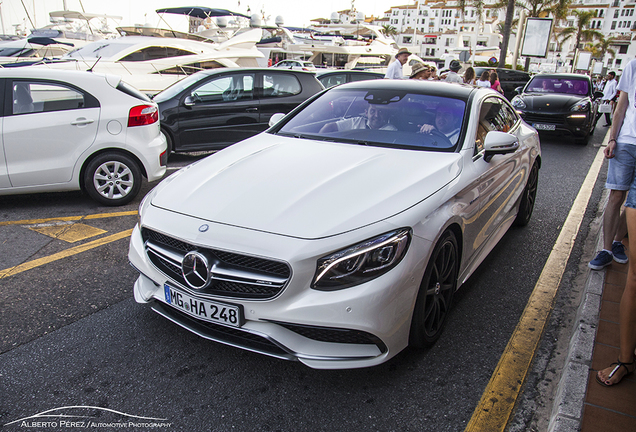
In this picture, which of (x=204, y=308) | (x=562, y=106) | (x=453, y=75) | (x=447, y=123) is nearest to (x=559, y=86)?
(x=562, y=106)

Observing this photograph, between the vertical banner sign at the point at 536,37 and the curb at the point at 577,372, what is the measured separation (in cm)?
3003

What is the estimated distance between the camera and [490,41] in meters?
87.1

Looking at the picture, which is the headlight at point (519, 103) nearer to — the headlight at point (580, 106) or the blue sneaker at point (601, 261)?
the headlight at point (580, 106)

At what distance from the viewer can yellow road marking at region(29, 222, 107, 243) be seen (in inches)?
172

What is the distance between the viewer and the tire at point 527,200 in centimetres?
468

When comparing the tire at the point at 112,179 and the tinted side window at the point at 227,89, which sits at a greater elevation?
the tinted side window at the point at 227,89

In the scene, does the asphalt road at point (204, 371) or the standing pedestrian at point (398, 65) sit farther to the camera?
the standing pedestrian at point (398, 65)

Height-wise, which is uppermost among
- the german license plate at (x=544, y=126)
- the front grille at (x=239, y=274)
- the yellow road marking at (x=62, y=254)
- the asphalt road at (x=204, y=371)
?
the front grille at (x=239, y=274)

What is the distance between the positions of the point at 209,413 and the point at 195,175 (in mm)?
1419

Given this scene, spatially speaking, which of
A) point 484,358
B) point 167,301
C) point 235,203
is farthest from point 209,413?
point 484,358

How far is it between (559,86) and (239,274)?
38.3 feet

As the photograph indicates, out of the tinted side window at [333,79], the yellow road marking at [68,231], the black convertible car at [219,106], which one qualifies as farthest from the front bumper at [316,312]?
the tinted side window at [333,79]

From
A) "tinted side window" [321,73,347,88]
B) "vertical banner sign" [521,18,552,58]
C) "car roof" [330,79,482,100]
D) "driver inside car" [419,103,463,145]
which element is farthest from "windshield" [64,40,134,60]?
"vertical banner sign" [521,18,552,58]

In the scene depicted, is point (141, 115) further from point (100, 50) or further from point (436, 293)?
point (100, 50)
